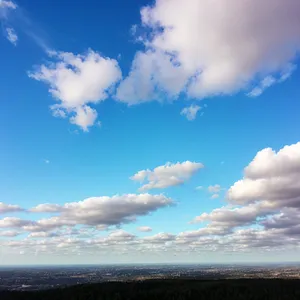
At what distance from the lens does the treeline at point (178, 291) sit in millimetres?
55156

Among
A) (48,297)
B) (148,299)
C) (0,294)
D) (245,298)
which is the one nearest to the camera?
(245,298)

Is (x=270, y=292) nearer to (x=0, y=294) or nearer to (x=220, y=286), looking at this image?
(x=220, y=286)

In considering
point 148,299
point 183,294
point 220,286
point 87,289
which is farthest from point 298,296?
point 87,289

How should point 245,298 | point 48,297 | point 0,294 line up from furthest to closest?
point 0,294, point 48,297, point 245,298

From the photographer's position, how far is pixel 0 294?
219 ft

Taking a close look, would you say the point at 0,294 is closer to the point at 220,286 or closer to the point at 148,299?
the point at 148,299

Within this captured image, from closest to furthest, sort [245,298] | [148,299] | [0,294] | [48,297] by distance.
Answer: [245,298] < [148,299] < [48,297] < [0,294]

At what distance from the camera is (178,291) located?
193ft

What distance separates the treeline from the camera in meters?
55.2

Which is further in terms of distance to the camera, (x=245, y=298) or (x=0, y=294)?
(x=0, y=294)

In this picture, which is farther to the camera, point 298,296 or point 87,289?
point 87,289

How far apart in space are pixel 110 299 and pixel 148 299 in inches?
254

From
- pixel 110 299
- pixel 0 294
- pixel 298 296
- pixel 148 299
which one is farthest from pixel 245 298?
pixel 0 294

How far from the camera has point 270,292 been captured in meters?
55.0
